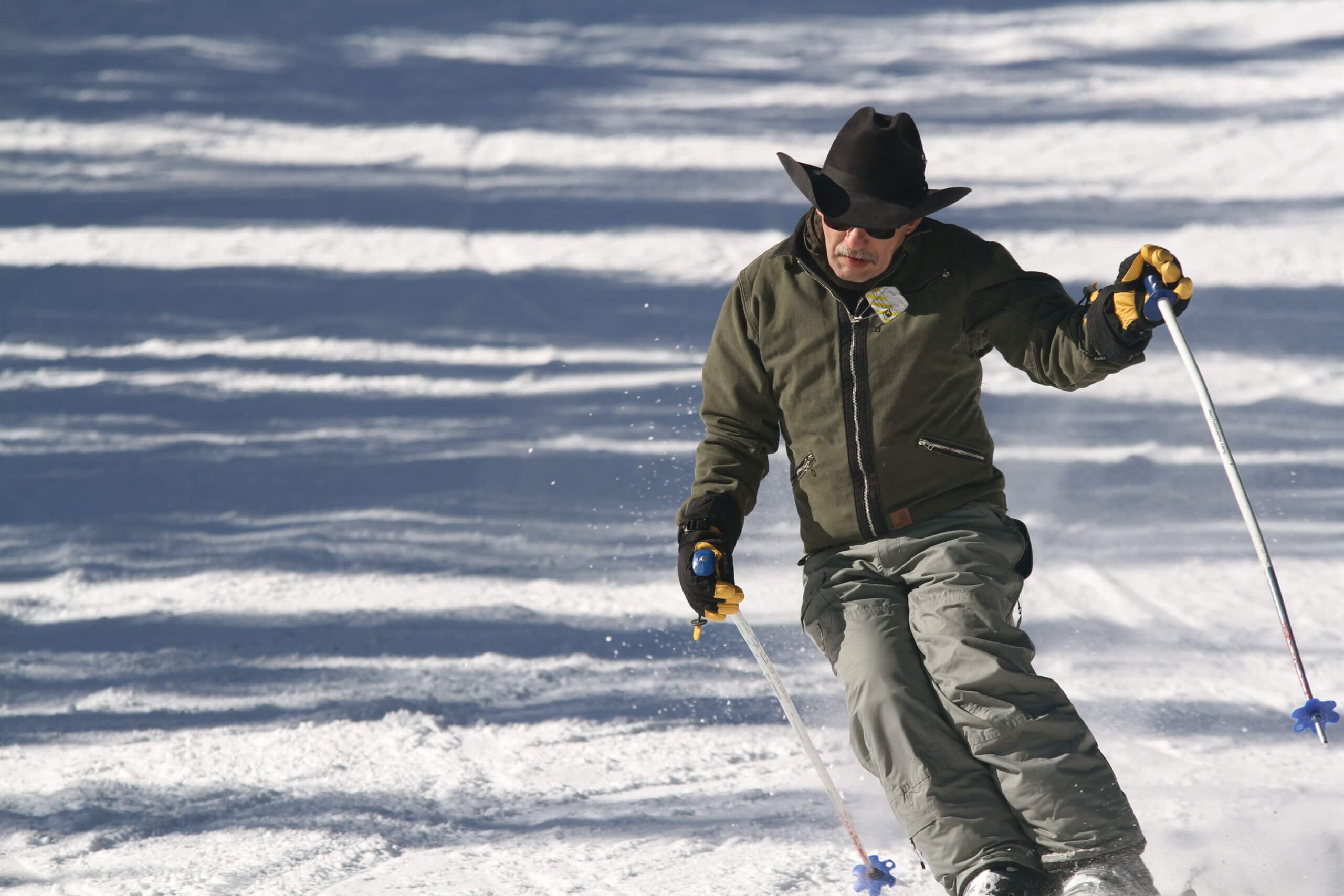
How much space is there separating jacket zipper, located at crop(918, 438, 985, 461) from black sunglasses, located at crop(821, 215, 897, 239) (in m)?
0.43

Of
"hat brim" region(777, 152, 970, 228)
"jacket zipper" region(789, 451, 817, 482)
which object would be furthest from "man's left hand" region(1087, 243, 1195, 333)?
"jacket zipper" region(789, 451, 817, 482)

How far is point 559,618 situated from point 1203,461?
9.82 feet

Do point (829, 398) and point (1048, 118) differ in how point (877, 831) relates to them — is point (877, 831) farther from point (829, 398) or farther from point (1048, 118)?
point (1048, 118)

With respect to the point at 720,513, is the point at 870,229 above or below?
above

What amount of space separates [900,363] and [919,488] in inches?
10.5

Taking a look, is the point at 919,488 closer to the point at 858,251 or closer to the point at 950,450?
the point at 950,450

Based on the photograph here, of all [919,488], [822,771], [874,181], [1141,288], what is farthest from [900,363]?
[822,771]

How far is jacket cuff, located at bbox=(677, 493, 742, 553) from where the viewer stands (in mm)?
2689

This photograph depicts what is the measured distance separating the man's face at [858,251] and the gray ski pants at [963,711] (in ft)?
1.77

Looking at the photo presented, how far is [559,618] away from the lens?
4.89 m

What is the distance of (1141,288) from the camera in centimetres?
229

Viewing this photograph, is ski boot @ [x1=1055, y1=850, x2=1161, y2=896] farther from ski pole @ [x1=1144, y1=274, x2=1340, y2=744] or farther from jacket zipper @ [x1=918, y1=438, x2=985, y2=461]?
jacket zipper @ [x1=918, y1=438, x2=985, y2=461]

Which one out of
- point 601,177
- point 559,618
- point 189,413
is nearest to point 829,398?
point 559,618

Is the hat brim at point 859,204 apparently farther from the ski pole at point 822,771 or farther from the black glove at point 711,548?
the ski pole at point 822,771
